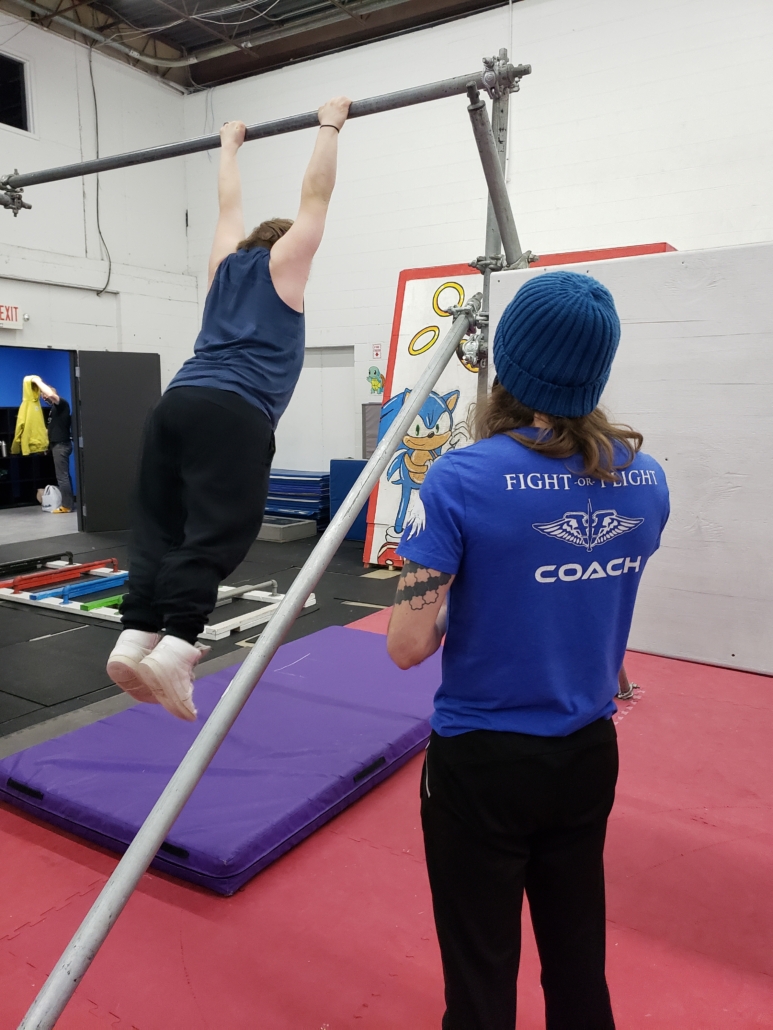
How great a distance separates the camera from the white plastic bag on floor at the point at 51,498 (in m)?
9.97

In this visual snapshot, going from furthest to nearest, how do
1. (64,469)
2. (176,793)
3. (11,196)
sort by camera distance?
(64,469) < (11,196) < (176,793)

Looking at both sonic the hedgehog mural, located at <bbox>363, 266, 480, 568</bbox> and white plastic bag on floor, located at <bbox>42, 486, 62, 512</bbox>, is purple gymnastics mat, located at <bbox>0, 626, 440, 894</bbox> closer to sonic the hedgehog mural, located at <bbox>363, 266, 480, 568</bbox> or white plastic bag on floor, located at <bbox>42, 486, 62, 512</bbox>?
sonic the hedgehog mural, located at <bbox>363, 266, 480, 568</bbox>

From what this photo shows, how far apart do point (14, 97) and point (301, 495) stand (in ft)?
16.4

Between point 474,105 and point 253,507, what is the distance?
4.69 ft

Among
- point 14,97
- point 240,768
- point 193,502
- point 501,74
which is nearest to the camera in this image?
point 193,502

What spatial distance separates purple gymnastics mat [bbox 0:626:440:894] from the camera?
7.30 feet

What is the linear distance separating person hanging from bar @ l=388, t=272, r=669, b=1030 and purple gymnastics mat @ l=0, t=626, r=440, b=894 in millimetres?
1171

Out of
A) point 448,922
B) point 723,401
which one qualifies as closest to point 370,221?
point 723,401

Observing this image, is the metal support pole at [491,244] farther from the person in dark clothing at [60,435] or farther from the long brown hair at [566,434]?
the person in dark clothing at [60,435]

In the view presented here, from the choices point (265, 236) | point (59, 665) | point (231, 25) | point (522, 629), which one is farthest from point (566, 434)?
point (231, 25)

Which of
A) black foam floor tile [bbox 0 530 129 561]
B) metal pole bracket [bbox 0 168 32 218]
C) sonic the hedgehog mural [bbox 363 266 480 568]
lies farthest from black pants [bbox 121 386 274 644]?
black foam floor tile [bbox 0 530 129 561]

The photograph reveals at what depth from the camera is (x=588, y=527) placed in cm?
Result: 113

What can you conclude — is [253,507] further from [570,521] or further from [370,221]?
[370,221]

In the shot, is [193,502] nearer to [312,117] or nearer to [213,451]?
[213,451]
